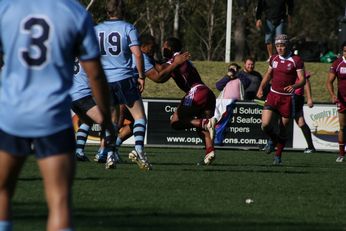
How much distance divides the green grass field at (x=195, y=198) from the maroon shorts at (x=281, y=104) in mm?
1610

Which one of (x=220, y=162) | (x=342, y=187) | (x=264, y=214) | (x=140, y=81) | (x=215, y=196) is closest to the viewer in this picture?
(x=264, y=214)

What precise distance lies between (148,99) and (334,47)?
153ft

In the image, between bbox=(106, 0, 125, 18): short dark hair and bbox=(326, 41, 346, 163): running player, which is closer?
bbox=(106, 0, 125, 18): short dark hair

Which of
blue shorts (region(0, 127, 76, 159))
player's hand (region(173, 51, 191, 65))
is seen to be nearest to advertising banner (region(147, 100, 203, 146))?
player's hand (region(173, 51, 191, 65))

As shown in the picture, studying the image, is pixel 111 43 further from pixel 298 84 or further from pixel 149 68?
pixel 298 84

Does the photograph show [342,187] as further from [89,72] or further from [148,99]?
[148,99]

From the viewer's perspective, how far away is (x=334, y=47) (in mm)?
70250

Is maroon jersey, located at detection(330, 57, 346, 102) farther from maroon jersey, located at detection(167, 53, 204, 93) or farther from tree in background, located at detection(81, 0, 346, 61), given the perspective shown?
tree in background, located at detection(81, 0, 346, 61)

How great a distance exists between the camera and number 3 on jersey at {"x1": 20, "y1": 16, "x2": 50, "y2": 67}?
6.52 m

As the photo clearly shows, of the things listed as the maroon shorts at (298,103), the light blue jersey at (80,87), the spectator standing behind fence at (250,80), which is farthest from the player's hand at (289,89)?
the spectator standing behind fence at (250,80)

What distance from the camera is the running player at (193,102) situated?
54.6 feet

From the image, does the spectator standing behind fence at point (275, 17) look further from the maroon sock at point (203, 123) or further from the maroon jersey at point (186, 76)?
the maroon sock at point (203, 123)

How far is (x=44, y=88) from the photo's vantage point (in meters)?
6.52

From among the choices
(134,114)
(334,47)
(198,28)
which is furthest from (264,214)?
(334,47)
